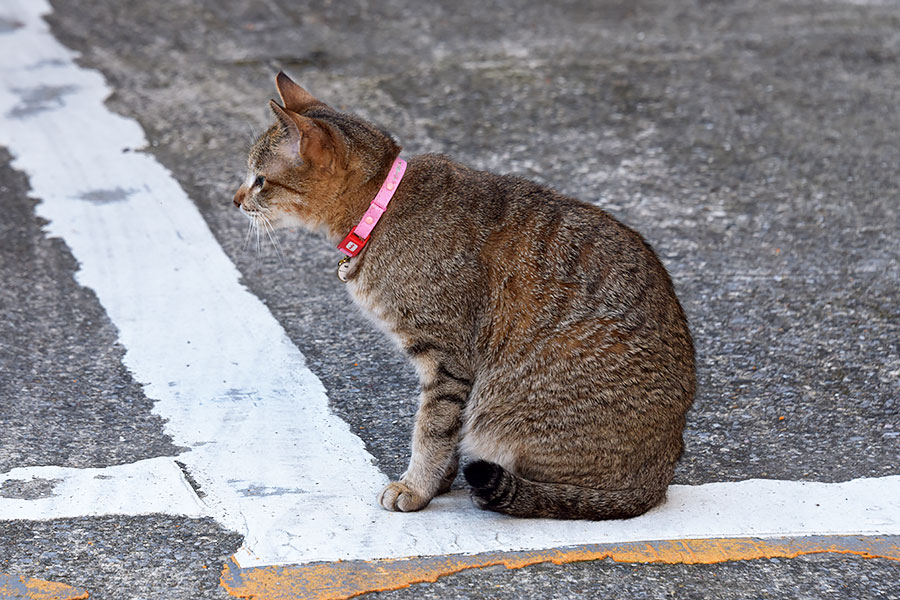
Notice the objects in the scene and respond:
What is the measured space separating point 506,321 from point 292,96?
4.27 ft

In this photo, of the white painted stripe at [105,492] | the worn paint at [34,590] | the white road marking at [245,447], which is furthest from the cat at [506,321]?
the worn paint at [34,590]

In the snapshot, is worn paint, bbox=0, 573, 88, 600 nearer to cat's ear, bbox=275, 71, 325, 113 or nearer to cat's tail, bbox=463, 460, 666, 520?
cat's tail, bbox=463, 460, 666, 520

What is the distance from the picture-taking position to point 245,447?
13.1 ft

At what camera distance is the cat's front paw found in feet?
12.1

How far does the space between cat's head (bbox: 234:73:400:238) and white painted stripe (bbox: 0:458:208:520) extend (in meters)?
1.03

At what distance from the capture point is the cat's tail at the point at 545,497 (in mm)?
3533

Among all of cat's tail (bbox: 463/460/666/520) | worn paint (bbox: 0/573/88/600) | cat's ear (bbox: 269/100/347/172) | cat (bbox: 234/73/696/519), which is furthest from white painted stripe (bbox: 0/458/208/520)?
cat's ear (bbox: 269/100/347/172)

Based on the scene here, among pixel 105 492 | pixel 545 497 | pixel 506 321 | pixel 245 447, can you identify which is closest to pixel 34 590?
pixel 105 492

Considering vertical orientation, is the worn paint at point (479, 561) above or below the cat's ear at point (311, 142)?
below

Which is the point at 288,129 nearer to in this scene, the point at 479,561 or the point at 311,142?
the point at 311,142

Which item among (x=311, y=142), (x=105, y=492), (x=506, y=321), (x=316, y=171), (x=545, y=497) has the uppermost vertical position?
(x=311, y=142)

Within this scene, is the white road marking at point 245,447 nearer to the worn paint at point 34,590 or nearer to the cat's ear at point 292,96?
the worn paint at point 34,590

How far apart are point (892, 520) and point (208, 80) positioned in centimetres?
558

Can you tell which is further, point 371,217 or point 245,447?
point 245,447
